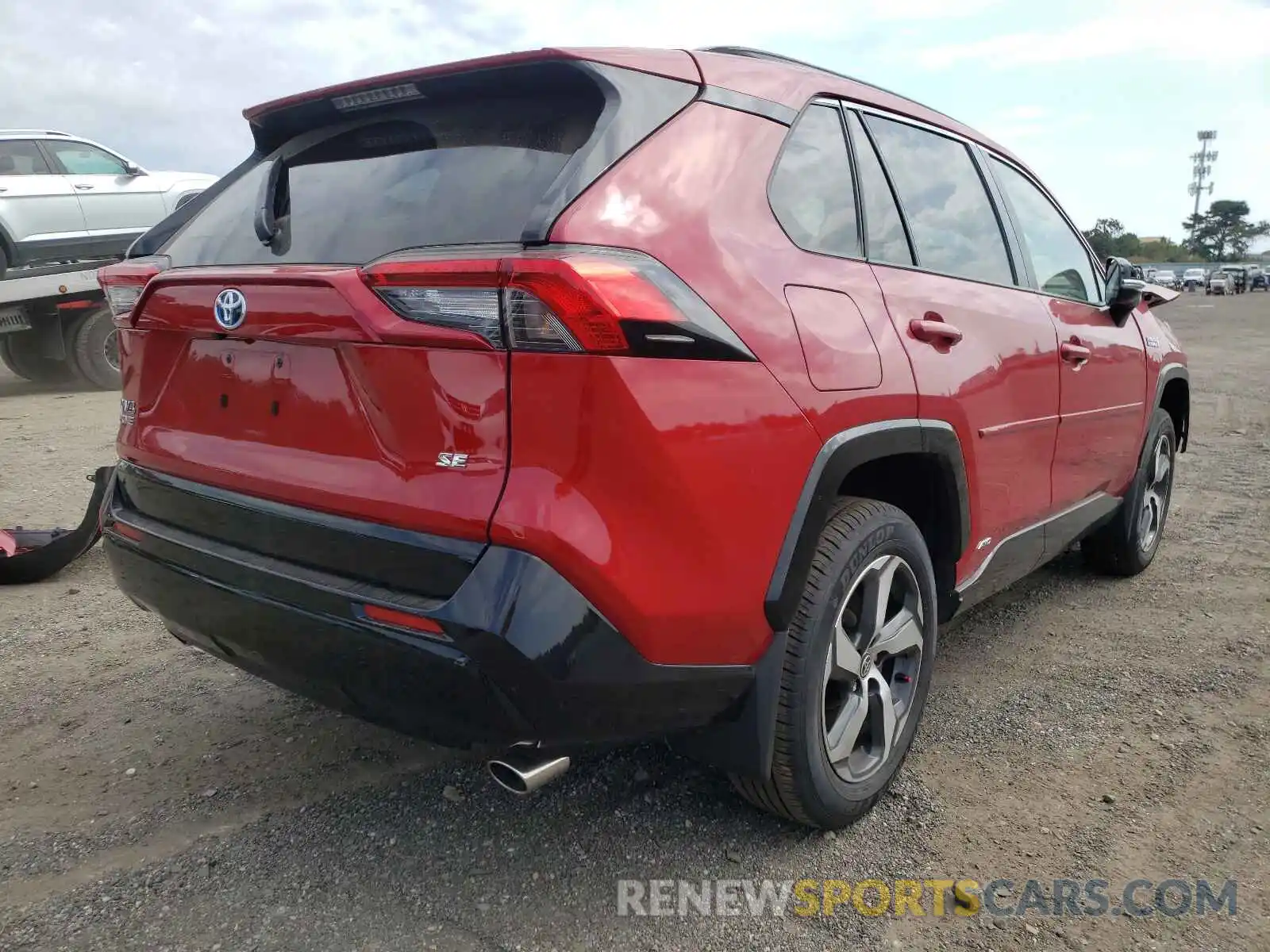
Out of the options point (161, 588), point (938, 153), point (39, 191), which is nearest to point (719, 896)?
point (161, 588)

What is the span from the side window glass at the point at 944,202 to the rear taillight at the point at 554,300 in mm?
1196

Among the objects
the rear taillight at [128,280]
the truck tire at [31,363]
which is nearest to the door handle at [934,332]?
the rear taillight at [128,280]

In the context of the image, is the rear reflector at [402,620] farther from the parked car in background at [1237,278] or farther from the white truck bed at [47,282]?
the parked car in background at [1237,278]

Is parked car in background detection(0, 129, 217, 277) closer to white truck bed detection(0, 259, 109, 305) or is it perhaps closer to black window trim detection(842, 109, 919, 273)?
white truck bed detection(0, 259, 109, 305)

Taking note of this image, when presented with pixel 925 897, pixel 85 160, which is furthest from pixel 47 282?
pixel 925 897

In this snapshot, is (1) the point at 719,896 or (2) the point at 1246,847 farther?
(2) the point at 1246,847

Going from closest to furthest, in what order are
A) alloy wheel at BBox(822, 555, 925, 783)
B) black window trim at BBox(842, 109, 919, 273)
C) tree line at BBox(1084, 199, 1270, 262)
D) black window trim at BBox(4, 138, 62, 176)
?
alloy wheel at BBox(822, 555, 925, 783)
black window trim at BBox(842, 109, 919, 273)
black window trim at BBox(4, 138, 62, 176)
tree line at BBox(1084, 199, 1270, 262)

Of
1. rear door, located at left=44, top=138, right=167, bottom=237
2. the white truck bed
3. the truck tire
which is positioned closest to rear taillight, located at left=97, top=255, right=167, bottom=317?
the white truck bed

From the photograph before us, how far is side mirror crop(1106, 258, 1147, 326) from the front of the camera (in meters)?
3.76

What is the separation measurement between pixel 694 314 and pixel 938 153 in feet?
5.18

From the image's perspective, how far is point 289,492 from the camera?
77.4 inches

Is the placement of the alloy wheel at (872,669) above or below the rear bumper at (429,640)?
below

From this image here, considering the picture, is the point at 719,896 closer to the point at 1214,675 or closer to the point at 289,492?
the point at 289,492

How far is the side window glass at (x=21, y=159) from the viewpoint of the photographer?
966cm
